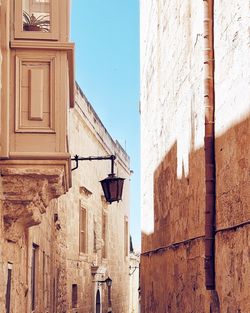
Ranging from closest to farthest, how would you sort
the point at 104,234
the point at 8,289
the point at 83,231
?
the point at 8,289 → the point at 83,231 → the point at 104,234

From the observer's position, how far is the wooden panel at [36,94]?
647 cm

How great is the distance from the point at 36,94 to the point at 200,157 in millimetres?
1994

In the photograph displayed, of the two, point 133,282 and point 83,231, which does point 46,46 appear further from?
point 133,282

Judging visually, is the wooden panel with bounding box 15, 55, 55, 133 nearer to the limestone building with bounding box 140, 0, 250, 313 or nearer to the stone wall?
the limestone building with bounding box 140, 0, 250, 313

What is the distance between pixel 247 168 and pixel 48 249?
22.5 feet

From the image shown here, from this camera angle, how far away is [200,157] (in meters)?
7.64

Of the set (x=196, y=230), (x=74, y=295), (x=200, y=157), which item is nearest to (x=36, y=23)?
(x=200, y=157)

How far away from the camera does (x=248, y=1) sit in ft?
18.3

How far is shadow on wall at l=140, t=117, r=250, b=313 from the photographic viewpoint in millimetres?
5746

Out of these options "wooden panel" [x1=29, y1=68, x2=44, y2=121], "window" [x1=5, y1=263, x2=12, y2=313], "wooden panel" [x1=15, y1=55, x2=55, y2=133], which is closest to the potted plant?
"wooden panel" [x1=15, y1=55, x2=55, y2=133]

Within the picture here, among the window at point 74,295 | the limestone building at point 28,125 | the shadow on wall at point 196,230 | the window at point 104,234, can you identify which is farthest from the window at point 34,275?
the window at point 104,234

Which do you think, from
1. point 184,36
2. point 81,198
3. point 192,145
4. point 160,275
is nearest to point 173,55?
point 184,36

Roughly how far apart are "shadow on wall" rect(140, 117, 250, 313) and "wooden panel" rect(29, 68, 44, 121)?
162 cm

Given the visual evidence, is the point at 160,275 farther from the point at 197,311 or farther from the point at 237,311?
the point at 237,311
